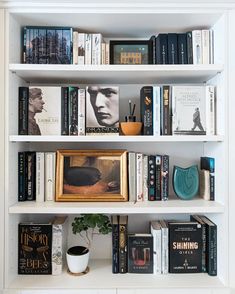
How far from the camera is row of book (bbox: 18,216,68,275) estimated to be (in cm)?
142

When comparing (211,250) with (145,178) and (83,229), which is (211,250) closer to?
(145,178)

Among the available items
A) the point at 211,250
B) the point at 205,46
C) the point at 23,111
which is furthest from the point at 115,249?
the point at 205,46

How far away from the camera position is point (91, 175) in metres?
1.47

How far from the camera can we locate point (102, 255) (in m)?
1.60

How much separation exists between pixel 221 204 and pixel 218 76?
64 centimetres

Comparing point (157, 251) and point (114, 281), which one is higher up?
point (157, 251)

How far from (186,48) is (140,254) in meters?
1.11

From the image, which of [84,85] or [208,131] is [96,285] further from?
[84,85]

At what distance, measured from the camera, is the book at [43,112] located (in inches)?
55.7

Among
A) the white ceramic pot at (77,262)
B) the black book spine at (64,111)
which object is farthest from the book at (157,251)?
the black book spine at (64,111)

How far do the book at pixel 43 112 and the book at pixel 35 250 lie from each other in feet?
1.64

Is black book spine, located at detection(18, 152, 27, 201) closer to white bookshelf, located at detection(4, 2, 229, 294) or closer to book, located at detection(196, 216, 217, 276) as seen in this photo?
white bookshelf, located at detection(4, 2, 229, 294)
